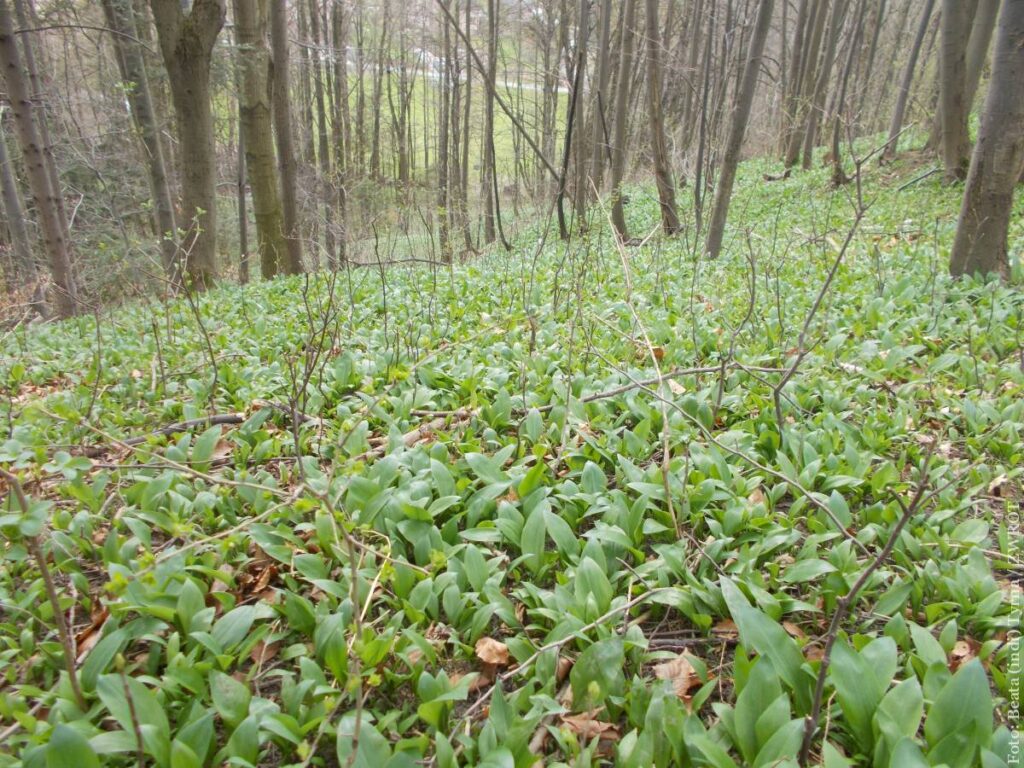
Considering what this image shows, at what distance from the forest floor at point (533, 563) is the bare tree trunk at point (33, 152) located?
402 cm

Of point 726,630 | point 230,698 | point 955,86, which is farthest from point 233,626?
point 955,86

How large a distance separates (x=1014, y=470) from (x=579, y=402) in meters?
1.57

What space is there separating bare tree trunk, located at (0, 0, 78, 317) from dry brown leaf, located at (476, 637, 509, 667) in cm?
557

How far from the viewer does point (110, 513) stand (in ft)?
6.59

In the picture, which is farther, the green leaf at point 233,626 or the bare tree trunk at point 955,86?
the bare tree trunk at point 955,86

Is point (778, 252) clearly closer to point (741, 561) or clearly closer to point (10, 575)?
point (741, 561)

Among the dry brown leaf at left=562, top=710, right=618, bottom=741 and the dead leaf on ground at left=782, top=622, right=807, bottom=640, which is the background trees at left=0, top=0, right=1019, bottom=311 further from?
the dry brown leaf at left=562, top=710, right=618, bottom=741

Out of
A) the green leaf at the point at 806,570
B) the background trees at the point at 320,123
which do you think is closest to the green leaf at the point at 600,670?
the green leaf at the point at 806,570

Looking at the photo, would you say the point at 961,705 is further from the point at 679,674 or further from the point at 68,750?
the point at 68,750

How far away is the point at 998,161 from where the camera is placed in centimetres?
377

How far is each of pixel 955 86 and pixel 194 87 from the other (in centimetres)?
953

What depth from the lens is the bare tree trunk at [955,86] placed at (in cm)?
762

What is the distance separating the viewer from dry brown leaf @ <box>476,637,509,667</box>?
1.46 metres

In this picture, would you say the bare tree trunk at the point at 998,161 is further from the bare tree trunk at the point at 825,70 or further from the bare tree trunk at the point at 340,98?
the bare tree trunk at the point at 340,98
